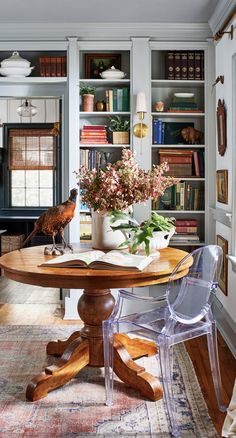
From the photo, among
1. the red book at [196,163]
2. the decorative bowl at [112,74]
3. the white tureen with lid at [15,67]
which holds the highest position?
the white tureen with lid at [15,67]

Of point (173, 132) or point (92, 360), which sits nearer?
point (92, 360)

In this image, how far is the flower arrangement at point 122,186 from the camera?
9.55 ft

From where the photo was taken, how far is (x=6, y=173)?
761 centimetres

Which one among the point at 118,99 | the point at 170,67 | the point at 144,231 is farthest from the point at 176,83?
the point at 144,231

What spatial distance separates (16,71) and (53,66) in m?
0.34

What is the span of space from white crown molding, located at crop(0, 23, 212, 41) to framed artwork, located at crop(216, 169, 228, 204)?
1.30 m

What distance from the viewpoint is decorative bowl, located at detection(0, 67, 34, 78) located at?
4.65m

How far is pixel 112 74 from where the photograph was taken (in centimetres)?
462

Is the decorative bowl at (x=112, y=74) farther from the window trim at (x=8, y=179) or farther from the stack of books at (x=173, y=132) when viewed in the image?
the window trim at (x=8, y=179)

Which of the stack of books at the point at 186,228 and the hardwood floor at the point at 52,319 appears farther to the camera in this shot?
the stack of books at the point at 186,228

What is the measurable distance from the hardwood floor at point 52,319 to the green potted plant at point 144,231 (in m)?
0.85

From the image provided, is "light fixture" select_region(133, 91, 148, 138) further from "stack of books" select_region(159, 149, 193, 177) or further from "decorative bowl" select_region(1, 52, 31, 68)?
"decorative bowl" select_region(1, 52, 31, 68)

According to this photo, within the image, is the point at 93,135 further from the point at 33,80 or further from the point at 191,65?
the point at 191,65

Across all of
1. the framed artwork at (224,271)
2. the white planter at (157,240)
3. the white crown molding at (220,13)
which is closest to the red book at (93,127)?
the white crown molding at (220,13)
